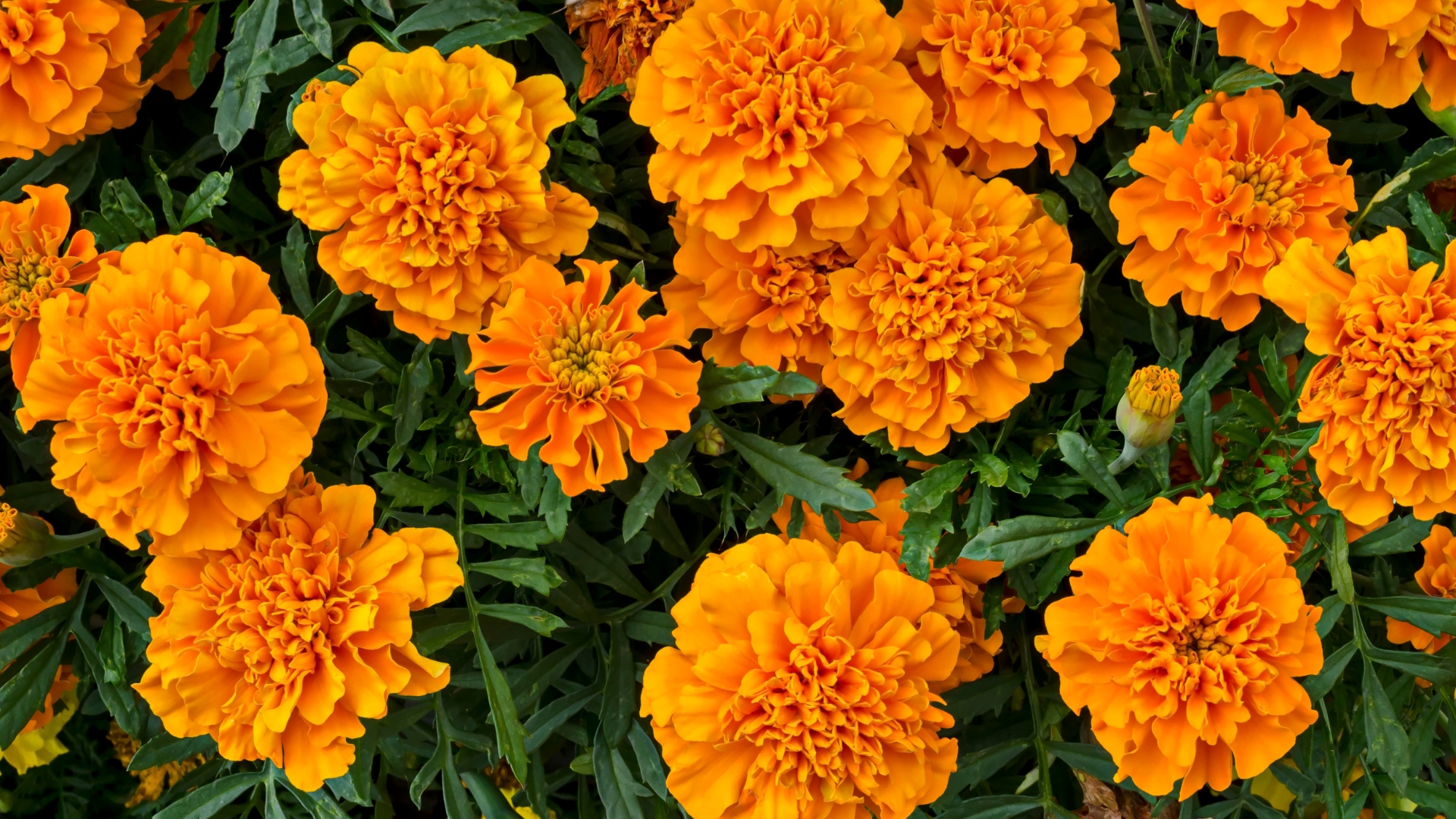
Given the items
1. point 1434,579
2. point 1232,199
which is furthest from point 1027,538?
point 1434,579

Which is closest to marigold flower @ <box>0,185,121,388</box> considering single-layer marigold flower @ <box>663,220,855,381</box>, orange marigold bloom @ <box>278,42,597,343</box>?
orange marigold bloom @ <box>278,42,597,343</box>

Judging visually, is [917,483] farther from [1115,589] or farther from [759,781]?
[759,781]

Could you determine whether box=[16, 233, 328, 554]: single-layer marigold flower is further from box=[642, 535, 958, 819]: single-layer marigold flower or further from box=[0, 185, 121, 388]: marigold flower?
box=[642, 535, 958, 819]: single-layer marigold flower

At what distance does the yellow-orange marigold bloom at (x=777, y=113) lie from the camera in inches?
34.8

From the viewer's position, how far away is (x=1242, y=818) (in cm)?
125

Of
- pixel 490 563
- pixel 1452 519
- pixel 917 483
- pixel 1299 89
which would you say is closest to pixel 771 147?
pixel 917 483

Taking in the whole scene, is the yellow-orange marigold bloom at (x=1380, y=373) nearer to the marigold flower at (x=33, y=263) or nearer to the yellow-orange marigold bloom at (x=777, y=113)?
the yellow-orange marigold bloom at (x=777, y=113)

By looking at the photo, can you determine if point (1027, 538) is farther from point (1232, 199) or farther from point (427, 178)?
point (427, 178)

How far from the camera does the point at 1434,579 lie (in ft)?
3.45

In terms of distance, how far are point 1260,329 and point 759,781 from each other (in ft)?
2.19

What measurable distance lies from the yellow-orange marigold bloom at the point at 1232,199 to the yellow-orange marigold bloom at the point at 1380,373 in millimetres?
74

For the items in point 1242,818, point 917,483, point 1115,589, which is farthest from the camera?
point 1242,818

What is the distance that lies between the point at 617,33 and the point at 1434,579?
3.20 feet

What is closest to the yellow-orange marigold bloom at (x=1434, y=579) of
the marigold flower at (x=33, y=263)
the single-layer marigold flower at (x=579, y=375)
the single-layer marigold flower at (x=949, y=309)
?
the single-layer marigold flower at (x=949, y=309)
